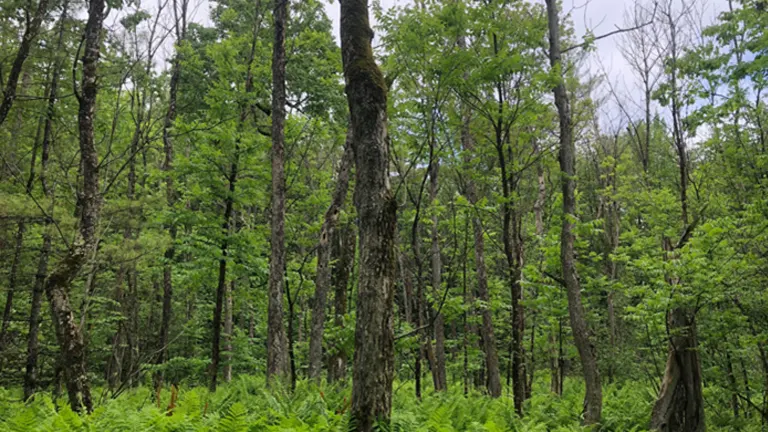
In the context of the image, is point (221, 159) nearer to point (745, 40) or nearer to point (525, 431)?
point (525, 431)

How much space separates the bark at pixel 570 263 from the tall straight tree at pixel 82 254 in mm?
6919

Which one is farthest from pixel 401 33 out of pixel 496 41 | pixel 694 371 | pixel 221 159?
pixel 694 371

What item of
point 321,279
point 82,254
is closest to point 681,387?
point 321,279

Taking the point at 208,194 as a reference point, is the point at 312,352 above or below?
below

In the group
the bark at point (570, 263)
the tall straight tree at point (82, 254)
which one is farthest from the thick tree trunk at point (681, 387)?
the tall straight tree at point (82, 254)

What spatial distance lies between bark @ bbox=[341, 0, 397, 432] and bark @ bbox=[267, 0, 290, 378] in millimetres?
4840

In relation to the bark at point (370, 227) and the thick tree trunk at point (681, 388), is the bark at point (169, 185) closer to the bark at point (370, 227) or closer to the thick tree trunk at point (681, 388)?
the bark at point (370, 227)

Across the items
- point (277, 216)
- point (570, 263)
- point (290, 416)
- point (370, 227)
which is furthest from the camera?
point (277, 216)

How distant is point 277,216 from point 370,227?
523 cm

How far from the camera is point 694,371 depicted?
27.3 ft

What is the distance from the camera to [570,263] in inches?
294

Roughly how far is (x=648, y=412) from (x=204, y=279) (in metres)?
10.2

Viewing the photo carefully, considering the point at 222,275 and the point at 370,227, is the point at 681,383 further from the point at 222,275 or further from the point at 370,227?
the point at 222,275

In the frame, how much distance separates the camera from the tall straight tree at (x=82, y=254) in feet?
19.9
